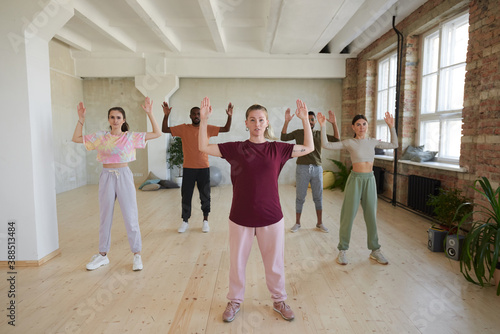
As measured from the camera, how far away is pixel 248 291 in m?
2.84

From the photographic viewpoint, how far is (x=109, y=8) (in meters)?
6.06

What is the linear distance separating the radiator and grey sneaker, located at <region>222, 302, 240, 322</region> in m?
3.94

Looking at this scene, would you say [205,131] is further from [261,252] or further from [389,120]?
[389,120]

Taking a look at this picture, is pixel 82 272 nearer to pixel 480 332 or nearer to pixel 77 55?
pixel 480 332

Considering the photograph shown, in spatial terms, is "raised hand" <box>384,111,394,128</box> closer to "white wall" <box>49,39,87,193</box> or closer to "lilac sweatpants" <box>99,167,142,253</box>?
"lilac sweatpants" <box>99,167,142,253</box>

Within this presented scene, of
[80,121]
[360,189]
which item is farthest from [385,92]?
[80,121]

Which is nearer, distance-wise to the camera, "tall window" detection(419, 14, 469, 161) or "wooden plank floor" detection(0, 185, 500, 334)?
"wooden plank floor" detection(0, 185, 500, 334)

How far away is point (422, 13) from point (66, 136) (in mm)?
8215

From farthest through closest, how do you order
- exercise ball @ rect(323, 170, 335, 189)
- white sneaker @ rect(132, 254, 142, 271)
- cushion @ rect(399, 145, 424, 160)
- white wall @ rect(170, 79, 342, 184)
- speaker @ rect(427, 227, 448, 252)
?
white wall @ rect(170, 79, 342, 184) → exercise ball @ rect(323, 170, 335, 189) → cushion @ rect(399, 145, 424, 160) → speaker @ rect(427, 227, 448, 252) → white sneaker @ rect(132, 254, 142, 271)

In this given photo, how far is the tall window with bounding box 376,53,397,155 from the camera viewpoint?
23.5 feet

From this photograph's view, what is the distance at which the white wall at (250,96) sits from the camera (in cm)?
902

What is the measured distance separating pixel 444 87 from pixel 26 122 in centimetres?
598

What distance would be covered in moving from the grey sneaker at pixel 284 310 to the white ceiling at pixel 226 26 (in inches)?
175

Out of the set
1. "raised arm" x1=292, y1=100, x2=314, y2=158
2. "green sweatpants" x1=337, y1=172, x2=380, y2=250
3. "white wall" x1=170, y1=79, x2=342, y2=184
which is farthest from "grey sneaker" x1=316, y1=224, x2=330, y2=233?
"white wall" x1=170, y1=79, x2=342, y2=184
